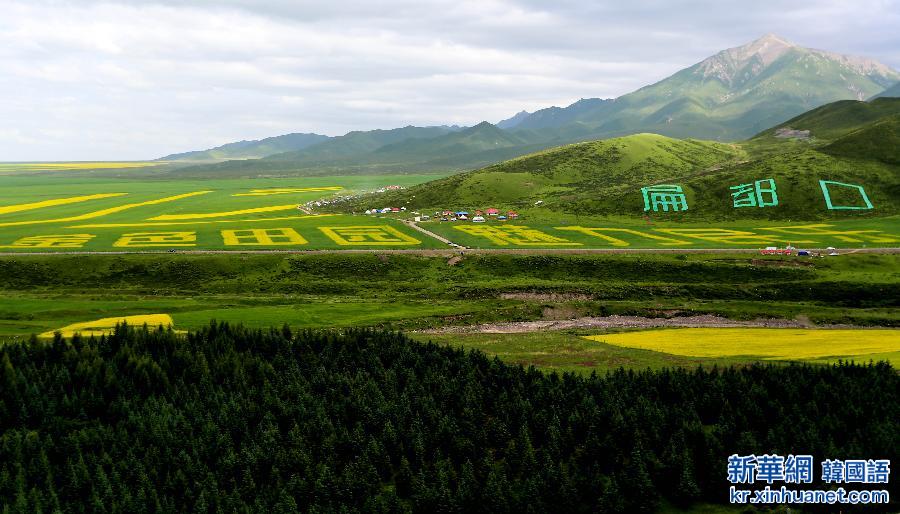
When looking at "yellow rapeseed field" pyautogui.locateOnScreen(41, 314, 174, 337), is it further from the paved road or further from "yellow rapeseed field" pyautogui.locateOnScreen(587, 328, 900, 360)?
"yellow rapeseed field" pyautogui.locateOnScreen(587, 328, 900, 360)

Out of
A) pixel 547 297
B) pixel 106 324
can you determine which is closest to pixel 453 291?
pixel 547 297

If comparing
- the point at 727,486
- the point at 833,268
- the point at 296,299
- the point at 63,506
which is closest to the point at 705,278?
the point at 833,268

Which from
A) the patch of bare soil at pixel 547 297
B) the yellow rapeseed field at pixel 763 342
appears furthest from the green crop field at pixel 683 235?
the yellow rapeseed field at pixel 763 342

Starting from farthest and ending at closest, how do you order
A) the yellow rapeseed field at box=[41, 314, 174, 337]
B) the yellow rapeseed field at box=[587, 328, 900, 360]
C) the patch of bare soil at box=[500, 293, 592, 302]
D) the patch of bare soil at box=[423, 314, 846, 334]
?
1. the patch of bare soil at box=[500, 293, 592, 302]
2. the patch of bare soil at box=[423, 314, 846, 334]
3. the yellow rapeseed field at box=[41, 314, 174, 337]
4. the yellow rapeseed field at box=[587, 328, 900, 360]

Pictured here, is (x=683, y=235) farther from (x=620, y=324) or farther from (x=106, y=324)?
(x=106, y=324)

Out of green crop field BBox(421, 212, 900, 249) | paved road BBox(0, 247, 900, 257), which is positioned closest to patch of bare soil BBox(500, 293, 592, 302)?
paved road BBox(0, 247, 900, 257)

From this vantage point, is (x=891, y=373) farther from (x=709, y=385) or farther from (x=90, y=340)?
(x=90, y=340)
